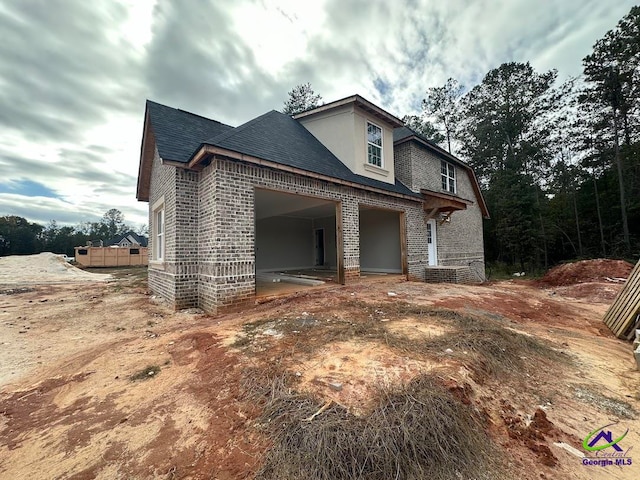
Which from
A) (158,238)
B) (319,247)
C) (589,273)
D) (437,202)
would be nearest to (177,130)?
(158,238)

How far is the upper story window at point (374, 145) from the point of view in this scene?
1081 cm

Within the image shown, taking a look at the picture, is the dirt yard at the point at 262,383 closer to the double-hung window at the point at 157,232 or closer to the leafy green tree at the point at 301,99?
the double-hung window at the point at 157,232

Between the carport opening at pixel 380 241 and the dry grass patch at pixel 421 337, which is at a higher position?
the carport opening at pixel 380 241

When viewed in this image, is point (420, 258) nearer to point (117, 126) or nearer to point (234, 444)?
point (234, 444)

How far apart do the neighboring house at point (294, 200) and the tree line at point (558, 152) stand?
247 inches

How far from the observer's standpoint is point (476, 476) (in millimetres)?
1555

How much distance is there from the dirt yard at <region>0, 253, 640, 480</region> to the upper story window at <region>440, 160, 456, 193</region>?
1102 cm

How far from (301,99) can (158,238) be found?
21787mm

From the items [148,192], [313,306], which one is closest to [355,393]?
[313,306]

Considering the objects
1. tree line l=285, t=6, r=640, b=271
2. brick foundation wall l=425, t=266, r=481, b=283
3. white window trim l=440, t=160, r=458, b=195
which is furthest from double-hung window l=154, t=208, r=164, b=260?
tree line l=285, t=6, r=640, b=271

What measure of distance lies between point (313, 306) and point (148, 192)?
9203mm

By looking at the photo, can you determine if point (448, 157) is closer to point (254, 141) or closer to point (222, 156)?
point (254, 141)

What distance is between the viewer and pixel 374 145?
11.0 metres

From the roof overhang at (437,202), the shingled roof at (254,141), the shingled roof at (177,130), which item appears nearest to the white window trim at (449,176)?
the roof overhang at (437,202)
